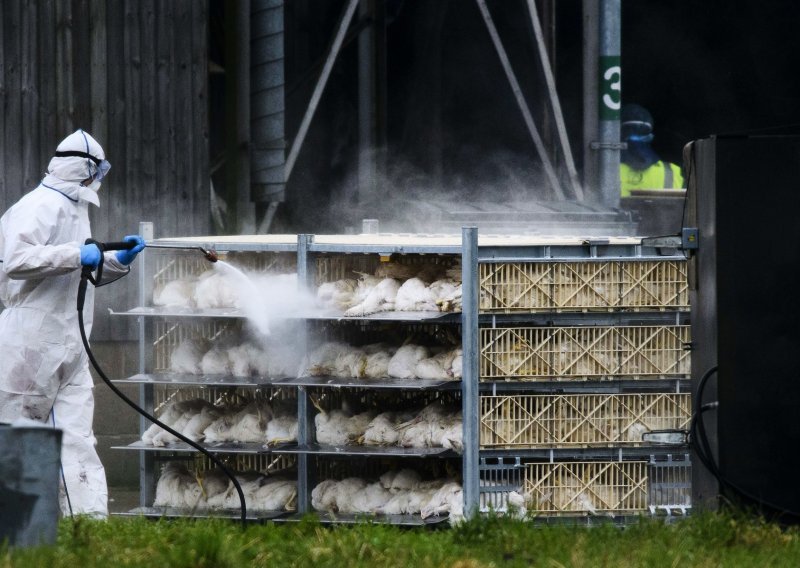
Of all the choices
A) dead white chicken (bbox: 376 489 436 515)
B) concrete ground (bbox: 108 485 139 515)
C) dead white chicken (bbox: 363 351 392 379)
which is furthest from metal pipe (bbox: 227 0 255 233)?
dead white chicken (bbox: 376 489 436 515)

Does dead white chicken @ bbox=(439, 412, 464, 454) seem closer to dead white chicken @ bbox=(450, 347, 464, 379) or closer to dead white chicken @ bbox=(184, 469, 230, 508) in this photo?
dead white chicken @ bbox=(450, 347, 464, 379)

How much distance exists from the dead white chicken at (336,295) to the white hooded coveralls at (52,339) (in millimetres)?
1166

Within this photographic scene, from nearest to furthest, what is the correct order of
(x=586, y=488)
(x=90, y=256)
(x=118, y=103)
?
1. (x=90, y=256)
2. (x=586, y=488)
3. (x=118, y=103)

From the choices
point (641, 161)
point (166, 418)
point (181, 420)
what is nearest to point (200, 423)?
point (181, 420)

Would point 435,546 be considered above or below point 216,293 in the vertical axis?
below

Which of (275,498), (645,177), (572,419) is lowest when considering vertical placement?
(275,498)

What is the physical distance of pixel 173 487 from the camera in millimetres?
7602

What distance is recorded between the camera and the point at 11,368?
7094mm

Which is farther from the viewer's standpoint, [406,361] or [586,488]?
[406,361]

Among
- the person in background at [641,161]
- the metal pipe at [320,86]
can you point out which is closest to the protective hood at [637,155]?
Result: the person in background at [641,161]

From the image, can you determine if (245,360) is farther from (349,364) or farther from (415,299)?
(415,299)

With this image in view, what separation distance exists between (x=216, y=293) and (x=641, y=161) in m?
6.95

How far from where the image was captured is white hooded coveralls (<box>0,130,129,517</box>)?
7082 mm

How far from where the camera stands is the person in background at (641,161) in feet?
43.6
